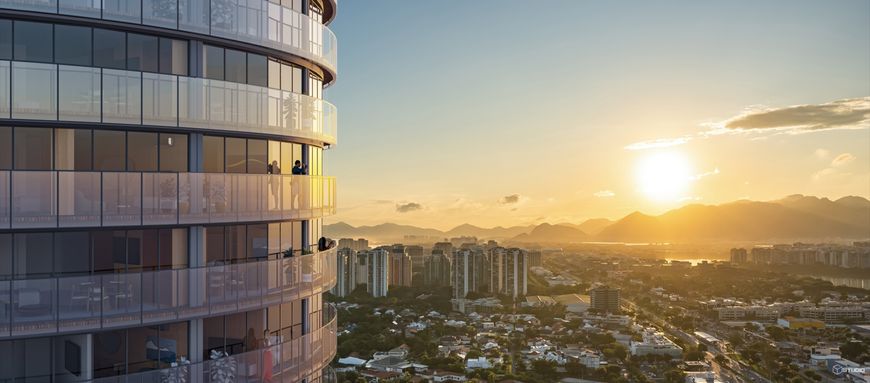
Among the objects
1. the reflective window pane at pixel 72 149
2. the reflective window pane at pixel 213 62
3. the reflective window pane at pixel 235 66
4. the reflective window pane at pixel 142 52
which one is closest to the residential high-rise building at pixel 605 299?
the reflective window pane at pixel 235 66

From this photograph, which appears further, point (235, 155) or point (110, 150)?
point (235, 155)

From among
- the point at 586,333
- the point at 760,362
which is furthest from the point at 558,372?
the point at 760,362

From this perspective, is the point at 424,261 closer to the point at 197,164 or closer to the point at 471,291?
the point at 471,291

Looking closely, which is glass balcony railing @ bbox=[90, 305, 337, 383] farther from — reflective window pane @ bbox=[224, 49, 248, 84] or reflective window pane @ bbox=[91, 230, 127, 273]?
reflective window pane @ bbox=[224, 49, 248, 84]

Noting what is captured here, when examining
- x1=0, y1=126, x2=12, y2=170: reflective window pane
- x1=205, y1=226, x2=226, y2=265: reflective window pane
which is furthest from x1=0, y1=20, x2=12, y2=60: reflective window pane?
x1=205, y1=226, x2=226, y2=265: reflective window pane

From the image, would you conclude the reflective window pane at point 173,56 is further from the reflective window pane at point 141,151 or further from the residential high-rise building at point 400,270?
the residential high-rise building at point 400,270

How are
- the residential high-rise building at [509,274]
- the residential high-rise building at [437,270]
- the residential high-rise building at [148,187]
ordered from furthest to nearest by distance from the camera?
the residential high-rise building at [437,270] → the residential high-rise building at [509,274] → the residential high-rise building at [148,187]

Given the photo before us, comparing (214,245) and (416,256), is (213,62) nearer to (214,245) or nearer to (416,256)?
(214,245)

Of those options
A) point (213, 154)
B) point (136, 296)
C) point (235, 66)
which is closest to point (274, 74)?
point (235, 66)
